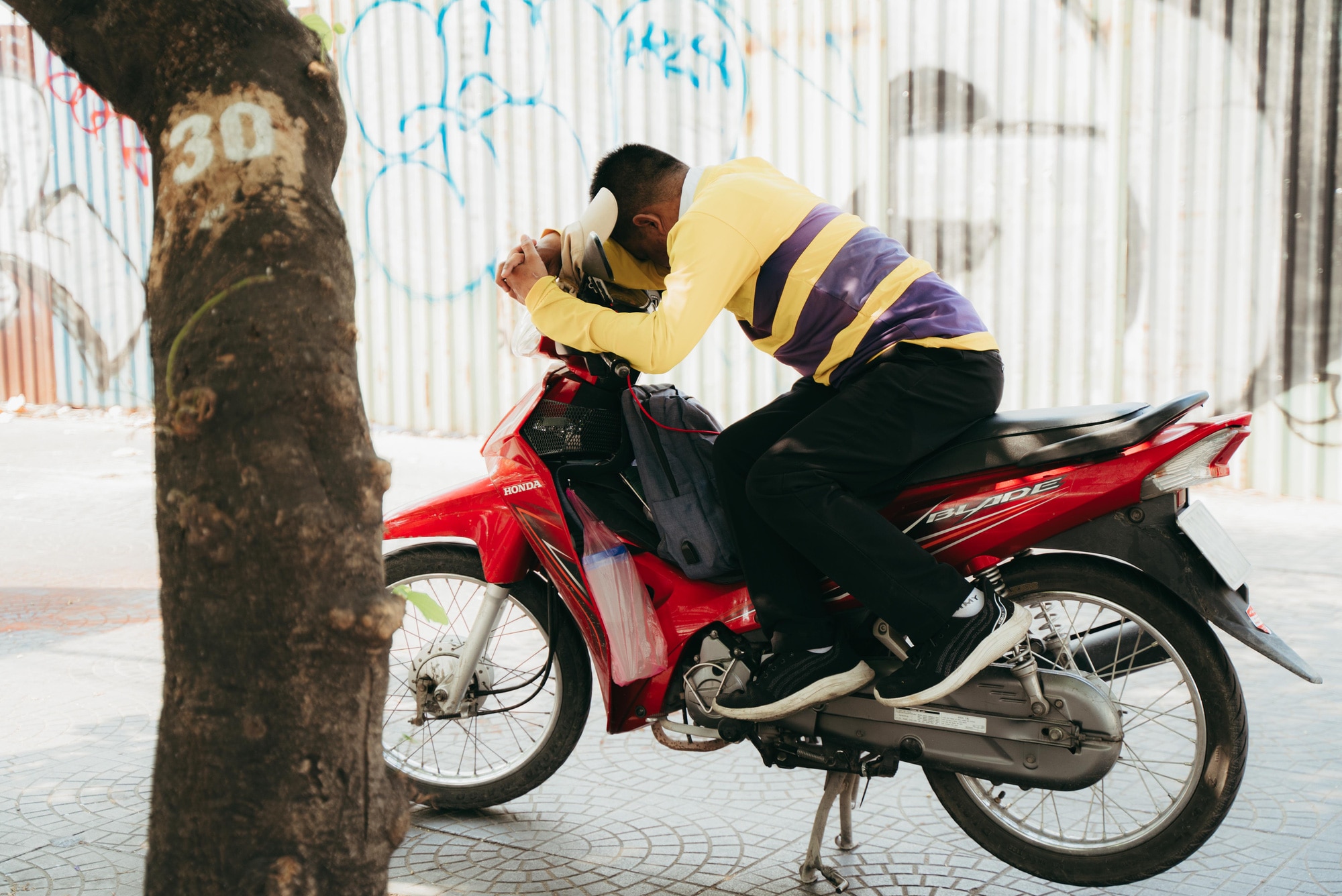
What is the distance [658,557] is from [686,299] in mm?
746

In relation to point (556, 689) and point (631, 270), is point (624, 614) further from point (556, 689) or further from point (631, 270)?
point (631, 270)

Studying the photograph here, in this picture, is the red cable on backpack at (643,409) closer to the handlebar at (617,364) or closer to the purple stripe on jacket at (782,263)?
the handlebar at (617,364)

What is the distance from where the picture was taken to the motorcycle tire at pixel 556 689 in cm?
335

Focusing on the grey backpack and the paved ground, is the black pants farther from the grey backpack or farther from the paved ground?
the paved ground

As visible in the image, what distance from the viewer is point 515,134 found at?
988 centimetres

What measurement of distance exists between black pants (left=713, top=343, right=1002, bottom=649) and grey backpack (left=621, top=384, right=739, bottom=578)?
0.12 metres

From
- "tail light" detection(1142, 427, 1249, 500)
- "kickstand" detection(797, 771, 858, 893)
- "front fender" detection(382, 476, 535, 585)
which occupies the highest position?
"tail light" detection(1142, 427, 1249, 500)

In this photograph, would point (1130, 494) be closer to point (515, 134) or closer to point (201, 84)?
point (201, 84)

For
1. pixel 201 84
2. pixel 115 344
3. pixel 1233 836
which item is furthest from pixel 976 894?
pixel 115 344

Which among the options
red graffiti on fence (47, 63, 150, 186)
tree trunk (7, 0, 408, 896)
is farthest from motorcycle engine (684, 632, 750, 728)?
red graffiti on fence (47, 63, 150, 186)

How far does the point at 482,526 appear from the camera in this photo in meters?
3.30

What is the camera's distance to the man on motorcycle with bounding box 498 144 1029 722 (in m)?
2.73

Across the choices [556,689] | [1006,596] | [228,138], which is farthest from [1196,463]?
[228,138]

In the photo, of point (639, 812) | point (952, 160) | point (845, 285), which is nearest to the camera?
point (845, 285)
